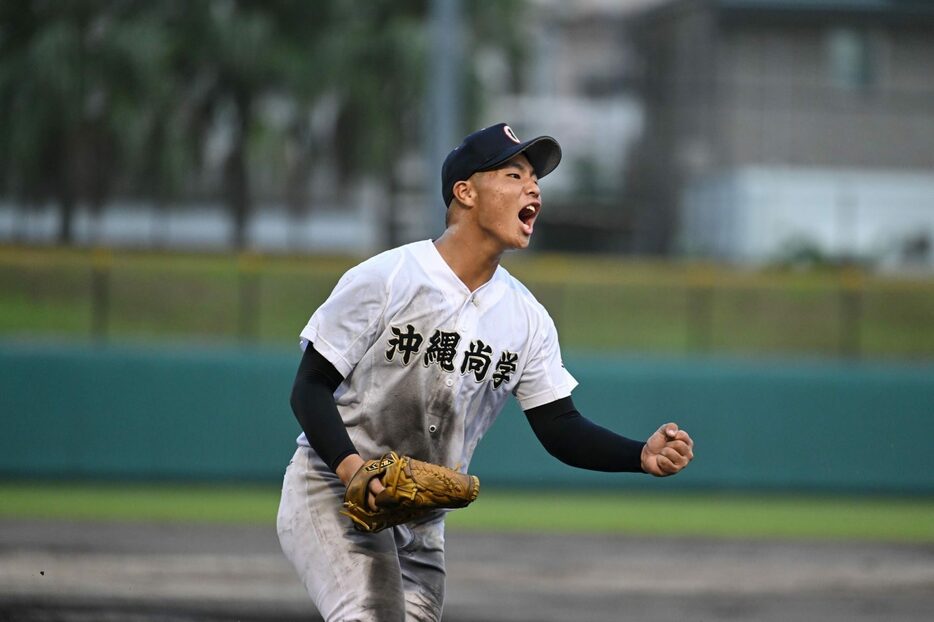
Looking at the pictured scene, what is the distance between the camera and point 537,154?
14.0 feet

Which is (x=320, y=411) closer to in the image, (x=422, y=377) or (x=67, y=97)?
(x=422, y=377)

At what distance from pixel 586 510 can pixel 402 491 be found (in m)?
9.90

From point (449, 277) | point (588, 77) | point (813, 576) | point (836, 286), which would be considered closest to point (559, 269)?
point (836, 286)

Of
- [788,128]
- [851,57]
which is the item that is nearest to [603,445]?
[788,128]

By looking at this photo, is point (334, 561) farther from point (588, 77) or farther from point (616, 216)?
point (588, 77)

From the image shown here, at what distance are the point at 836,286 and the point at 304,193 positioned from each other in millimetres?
13534

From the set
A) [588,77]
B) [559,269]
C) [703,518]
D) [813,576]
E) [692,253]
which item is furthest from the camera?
[588,77]

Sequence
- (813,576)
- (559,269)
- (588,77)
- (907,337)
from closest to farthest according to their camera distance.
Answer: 1. (813,576)
2. (559,269)
3. (907,337)
4. (588,77)

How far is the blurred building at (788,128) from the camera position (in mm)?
30359

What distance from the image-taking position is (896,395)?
14539 millimetres

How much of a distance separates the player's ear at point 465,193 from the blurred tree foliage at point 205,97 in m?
23.7

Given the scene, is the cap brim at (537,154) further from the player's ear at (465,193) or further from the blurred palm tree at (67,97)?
the blurred palm tree at (67,97)

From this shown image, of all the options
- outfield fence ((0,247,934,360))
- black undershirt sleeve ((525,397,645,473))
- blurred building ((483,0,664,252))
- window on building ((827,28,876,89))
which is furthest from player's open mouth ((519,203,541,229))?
window on building ((827,28,876,89))

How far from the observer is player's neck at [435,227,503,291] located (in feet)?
14.0
